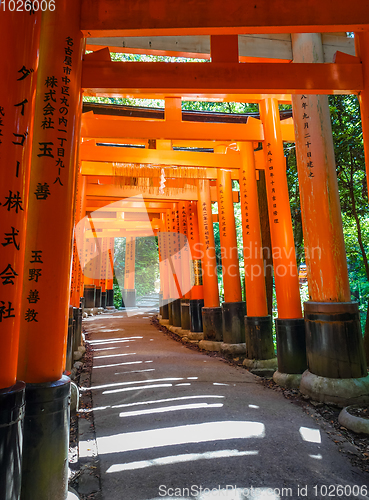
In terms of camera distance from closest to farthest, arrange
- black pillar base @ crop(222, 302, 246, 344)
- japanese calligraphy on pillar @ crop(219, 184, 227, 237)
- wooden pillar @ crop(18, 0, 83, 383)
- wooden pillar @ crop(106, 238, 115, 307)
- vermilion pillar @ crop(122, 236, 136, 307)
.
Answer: wooden pillar @ crop(18, 0, 83, 383) < black pillar base @ crop(222, 302, 246, 344) < japanese calligraphy on pillar @ crop(219, 184, 227, 237) < vermilion pillar @ crop(122, 236, 136, 307) < wooden pillar @ crop(106, 238, 115, 307)

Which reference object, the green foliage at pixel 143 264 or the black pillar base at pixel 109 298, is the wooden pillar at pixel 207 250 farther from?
the green foliage at pixel 143 264

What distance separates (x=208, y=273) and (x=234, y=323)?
1.70m

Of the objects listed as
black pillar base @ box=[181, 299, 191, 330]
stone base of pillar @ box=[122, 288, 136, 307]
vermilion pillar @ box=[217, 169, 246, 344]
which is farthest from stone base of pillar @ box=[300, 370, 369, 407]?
stone base of pillar @ box=[122, 288, 136, 307]

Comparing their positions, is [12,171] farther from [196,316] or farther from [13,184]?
[196,316]

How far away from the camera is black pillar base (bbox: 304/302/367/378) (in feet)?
14.0

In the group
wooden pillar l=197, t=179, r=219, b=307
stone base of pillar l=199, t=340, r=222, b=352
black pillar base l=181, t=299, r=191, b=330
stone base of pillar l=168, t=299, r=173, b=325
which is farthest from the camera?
stone base of pillar l=168, t=299, r=173, b=325

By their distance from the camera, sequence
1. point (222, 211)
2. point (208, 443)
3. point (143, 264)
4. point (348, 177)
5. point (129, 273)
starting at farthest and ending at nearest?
1. point (143, 264)
2. point (129, 273)
3. point (222, 211)
4. point (348, 177)
5. point (208, 443)

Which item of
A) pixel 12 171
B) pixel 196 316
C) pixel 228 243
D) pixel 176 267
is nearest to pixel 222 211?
pixel 228 243

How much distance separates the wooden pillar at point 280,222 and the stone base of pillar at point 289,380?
844 millimetres

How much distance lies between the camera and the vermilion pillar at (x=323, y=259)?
14.1 ft

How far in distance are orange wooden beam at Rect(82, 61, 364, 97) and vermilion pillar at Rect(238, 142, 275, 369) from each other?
3.28m

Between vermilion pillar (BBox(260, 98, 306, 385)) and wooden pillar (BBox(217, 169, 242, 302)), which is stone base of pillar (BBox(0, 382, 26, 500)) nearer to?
vermilion pillar (BBox(260, 98, 306, 385))

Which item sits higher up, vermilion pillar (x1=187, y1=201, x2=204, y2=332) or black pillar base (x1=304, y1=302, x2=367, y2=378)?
vermilion pillar (x1=187, y1=201, x2=204, y2=332)

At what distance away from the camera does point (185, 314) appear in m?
11.1
